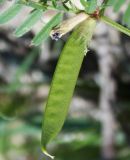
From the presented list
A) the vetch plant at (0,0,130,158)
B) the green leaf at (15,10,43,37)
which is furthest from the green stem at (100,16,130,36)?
the green leaf at (15,10,43,37)

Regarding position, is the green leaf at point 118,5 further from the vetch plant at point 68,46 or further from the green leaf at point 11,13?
the green leaf at point 11,13

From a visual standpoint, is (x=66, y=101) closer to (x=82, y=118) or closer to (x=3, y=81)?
(x=82, y=118)

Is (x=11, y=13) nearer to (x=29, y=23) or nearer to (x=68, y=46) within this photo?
(x=29, y=23)

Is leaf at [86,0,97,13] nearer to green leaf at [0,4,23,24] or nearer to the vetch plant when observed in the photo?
the vetch plant

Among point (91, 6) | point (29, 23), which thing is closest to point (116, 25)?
point (91, 6)

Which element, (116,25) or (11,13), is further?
(11,13)

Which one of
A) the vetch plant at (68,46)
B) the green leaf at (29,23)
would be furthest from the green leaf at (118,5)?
the green leaf at (29,23)
